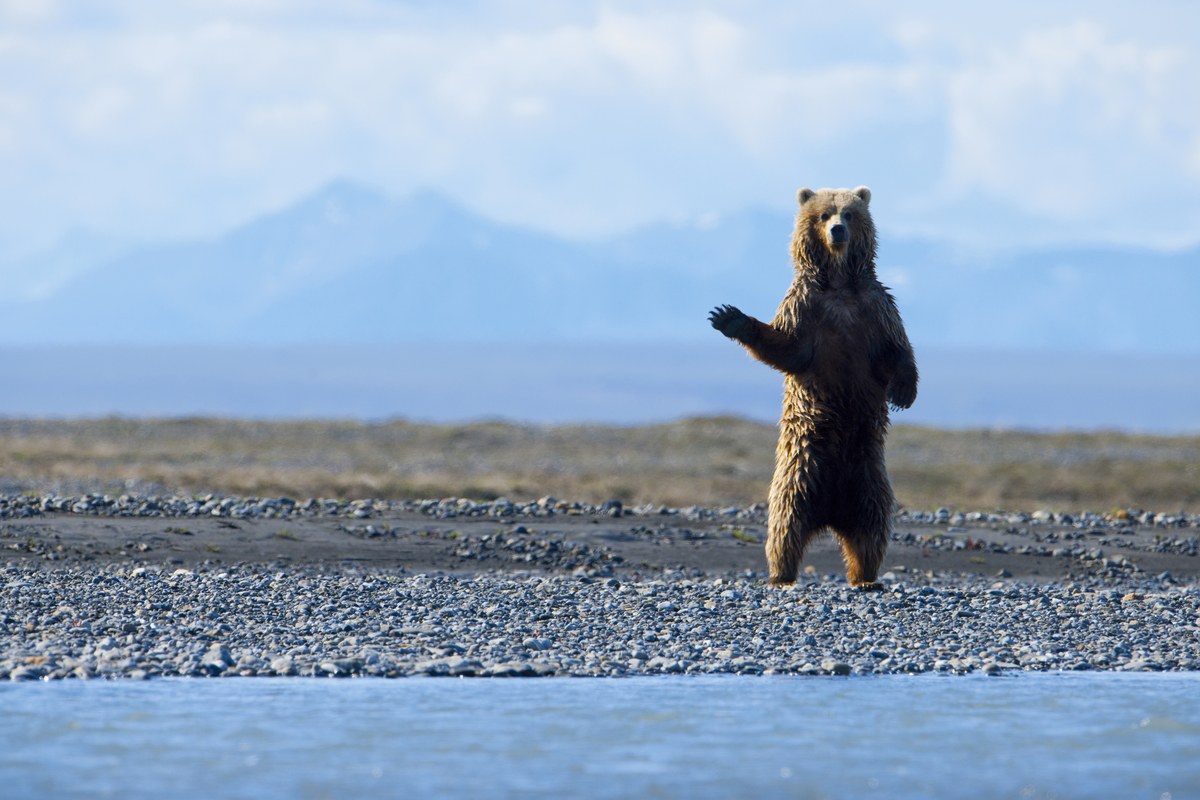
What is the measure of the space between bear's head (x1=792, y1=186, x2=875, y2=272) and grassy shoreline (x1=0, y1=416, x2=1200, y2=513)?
11.4m

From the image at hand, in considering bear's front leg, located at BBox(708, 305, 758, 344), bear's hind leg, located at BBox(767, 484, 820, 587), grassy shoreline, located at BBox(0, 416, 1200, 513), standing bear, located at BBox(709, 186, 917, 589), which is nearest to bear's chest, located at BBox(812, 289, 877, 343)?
standing bear, located at BBox(709, 186, 917, 589)

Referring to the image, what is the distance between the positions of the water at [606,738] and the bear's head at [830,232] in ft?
12.2

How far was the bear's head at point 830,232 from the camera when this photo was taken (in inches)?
531

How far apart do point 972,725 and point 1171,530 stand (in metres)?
12.2

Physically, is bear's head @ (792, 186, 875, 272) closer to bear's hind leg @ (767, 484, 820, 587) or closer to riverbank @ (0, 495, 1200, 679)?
bear's hind leg @ (767, 484, 820, 587)

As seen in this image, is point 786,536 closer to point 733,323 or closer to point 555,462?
point 733,323

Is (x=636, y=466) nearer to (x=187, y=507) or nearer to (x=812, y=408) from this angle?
(x=187, y=507)

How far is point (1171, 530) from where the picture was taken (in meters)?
21.0

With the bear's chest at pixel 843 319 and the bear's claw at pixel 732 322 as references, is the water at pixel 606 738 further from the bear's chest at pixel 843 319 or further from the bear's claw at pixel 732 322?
the bear's chest at pixel 843 319

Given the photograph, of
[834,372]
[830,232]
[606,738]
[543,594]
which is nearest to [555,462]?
[543,594]

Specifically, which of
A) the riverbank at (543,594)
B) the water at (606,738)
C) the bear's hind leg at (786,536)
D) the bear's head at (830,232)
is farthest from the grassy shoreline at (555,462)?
the water at (606,738)

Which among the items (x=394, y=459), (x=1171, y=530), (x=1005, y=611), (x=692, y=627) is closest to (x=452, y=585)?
(x=692, y=627)

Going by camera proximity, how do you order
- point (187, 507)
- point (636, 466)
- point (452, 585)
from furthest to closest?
point (636, 466) < point (187, 507) < point (452, 585)

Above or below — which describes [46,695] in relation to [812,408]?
below
